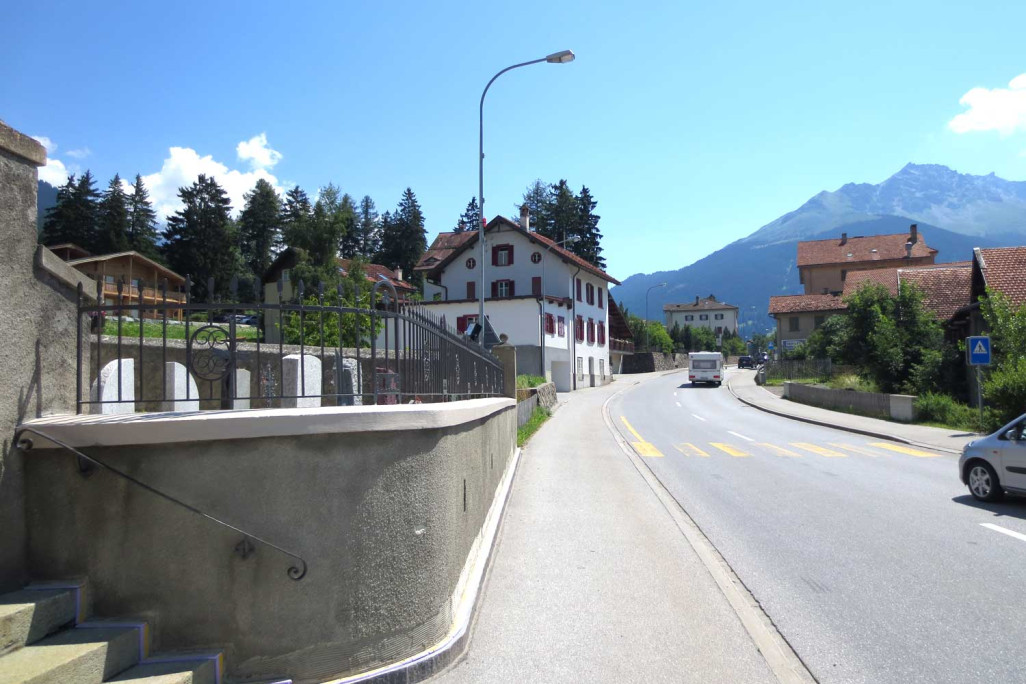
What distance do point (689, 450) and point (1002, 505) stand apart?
8.75 meters

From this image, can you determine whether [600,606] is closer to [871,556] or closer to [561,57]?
[871,556]

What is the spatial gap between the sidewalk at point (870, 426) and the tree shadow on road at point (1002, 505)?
25.7ft

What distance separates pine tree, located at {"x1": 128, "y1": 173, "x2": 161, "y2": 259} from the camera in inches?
2911

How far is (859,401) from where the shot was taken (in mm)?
30047

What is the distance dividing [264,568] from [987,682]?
4.30 m

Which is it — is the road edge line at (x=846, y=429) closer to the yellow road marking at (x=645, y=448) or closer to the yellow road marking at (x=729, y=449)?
the yellow road marking at (x=729, y=449)

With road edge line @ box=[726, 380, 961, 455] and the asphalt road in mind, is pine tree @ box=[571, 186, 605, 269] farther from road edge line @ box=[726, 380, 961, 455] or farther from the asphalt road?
the asphalt road

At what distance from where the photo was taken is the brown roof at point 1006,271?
27906 mm

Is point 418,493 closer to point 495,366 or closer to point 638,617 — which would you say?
point 638,617

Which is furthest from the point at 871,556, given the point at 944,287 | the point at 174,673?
the point at 944,287

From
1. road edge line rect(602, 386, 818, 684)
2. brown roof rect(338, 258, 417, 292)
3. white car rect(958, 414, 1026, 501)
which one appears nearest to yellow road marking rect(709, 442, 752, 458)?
white car rect(958, 414, 1026, 501)

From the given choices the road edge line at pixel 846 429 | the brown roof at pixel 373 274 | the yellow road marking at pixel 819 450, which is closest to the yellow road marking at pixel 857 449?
the yellow road marking at pixel 819 450

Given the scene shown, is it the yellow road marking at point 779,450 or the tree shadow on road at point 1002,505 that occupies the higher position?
the tree shadow on road at point 1002,505

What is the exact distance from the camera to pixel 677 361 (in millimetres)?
92250
